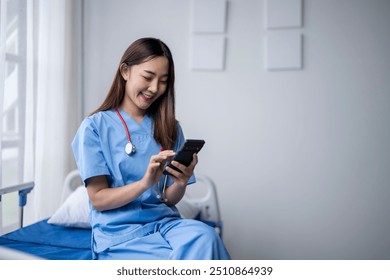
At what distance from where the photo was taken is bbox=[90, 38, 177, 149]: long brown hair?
3.26 feet

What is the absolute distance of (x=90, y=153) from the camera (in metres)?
0.95

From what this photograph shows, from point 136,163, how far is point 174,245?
246 mm

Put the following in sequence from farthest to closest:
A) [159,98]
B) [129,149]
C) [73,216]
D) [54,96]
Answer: [54,96], [73,216], [159,98], [129,149]

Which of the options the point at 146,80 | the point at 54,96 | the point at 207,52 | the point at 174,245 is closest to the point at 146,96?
the point at 146,80

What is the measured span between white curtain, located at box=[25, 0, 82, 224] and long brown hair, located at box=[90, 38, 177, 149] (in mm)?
632

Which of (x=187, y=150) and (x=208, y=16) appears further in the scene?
(x=208, y=16)

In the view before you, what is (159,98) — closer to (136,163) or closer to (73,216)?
(136,163)

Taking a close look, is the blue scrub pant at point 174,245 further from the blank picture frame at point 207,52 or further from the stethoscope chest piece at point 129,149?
the blank picture frame at point 207,52

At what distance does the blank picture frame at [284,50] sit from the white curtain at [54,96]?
0.90 metres

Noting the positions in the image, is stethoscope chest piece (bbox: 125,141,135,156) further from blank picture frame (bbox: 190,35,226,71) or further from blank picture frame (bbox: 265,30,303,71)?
blank picture frame (bbox: 265,30,303,71)

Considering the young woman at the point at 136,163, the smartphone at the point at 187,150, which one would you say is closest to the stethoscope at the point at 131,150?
the young woman at the point at 136,163

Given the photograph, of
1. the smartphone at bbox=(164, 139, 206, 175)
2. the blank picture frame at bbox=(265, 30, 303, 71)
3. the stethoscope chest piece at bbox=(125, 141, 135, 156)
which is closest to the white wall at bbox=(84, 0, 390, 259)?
the blank picture frame at bbox=(265, 30, 303, 71)
